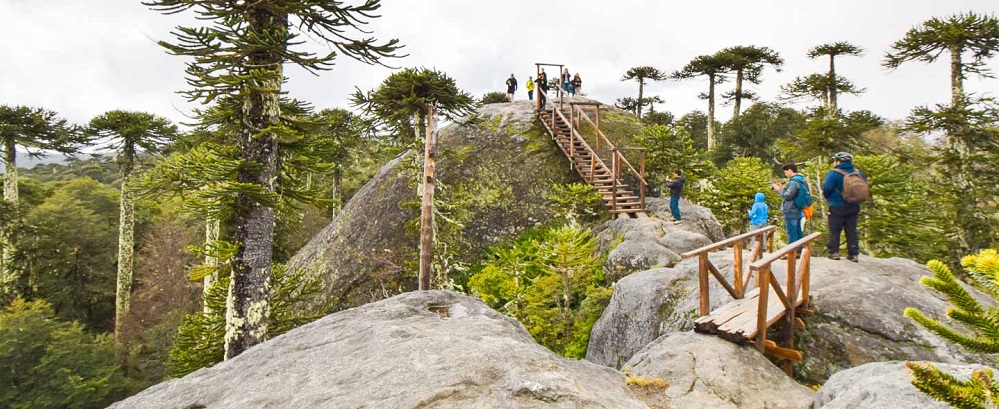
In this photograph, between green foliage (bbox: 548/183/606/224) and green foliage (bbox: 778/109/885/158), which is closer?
green foliage (bbox: 778/109/885/158)

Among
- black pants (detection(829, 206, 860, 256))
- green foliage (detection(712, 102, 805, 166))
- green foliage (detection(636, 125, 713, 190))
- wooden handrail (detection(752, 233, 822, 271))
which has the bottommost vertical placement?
wooden handrail (detection(752, 233, 822, 271))

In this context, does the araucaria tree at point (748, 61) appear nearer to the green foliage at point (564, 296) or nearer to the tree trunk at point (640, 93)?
the tree trunk at point (640, 93)

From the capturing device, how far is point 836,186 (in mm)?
6996

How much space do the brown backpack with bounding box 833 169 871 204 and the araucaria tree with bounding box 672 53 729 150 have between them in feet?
→ 86.3

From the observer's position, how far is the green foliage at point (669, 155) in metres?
16.5

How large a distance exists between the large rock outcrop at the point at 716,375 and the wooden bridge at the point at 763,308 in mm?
215

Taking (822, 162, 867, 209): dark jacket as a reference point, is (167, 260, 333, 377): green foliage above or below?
below

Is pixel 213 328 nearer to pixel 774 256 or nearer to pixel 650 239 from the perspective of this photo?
pixel 774 256

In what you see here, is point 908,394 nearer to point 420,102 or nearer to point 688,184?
point 420,102

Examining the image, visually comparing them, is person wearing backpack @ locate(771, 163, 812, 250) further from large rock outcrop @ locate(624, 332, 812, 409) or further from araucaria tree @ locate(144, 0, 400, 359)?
araucaria tree @ locate(144, 0, 400, 359)

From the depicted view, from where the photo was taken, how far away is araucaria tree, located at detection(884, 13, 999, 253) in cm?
1324

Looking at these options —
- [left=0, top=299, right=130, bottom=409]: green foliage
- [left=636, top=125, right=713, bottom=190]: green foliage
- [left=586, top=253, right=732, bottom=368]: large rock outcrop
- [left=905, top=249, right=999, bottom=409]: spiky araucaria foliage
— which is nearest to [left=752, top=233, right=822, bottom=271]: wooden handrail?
[left=586, top=253, right=732, bottom=368]: large rock outcrop

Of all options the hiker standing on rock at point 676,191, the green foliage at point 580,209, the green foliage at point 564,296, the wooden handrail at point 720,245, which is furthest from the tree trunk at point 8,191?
the hiker standing on rock at point 676,191

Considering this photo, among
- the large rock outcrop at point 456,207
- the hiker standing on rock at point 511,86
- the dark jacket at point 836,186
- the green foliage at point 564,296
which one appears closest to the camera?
the dark jacket at point 836,186
